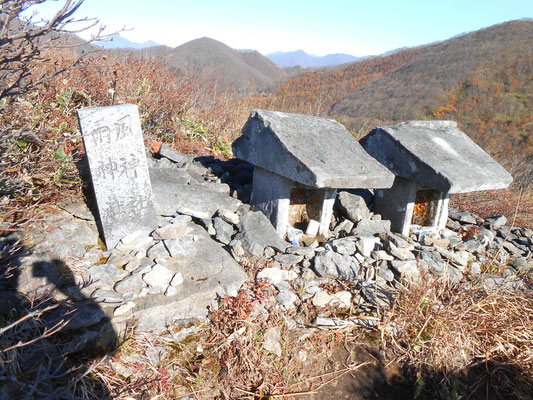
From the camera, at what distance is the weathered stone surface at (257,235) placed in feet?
9.95

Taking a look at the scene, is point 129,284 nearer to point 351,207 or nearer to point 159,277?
point 159,277

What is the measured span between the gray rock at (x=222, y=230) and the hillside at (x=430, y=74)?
875 inches

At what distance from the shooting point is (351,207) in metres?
3.72

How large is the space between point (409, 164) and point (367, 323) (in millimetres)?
1713

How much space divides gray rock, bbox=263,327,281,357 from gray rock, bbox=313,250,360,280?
741 millimetres

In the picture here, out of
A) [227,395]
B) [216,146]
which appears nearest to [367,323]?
[227,395]

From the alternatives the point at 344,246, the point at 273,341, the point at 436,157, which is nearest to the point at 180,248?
the point at 273,341

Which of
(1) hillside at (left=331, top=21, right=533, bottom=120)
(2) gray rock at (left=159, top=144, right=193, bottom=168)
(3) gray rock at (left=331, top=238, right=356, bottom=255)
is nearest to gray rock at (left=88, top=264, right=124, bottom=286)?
(3) gray rock at (left=331, top=238, right=356, bottom=255)

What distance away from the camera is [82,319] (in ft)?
6.82

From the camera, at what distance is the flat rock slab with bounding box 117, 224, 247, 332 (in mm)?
2316

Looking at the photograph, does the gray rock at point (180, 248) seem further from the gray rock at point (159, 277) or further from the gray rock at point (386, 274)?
the gray rock at point (386, 274)

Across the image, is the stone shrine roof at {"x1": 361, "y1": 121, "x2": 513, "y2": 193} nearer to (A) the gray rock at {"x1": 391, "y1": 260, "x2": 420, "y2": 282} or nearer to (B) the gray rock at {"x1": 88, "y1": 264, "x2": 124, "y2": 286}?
(A) the gray rock at {"x1": 391, "y1": 260, "x2": 420, "y2": 282}

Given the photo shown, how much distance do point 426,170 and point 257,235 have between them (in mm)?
1784

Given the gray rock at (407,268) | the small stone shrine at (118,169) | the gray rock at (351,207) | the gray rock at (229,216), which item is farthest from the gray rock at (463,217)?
the small stone shrine at (118,169)
